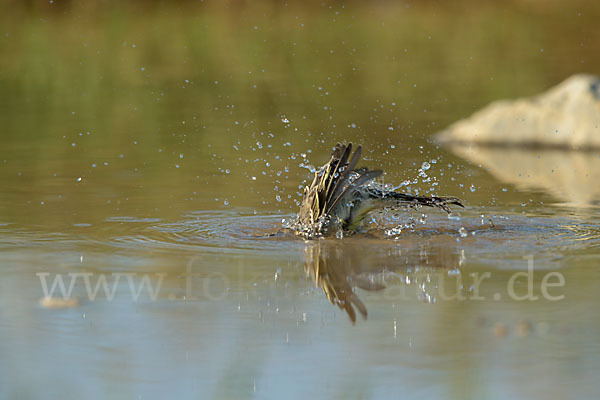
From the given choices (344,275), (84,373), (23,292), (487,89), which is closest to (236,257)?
(344,275)

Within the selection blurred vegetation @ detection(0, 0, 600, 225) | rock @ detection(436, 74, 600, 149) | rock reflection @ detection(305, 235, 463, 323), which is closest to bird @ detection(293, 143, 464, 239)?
rock reflection @ detection(305, 235, 463, 323)

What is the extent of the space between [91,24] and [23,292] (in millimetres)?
20139

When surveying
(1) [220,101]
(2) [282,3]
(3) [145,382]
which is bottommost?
(3) [145,382]

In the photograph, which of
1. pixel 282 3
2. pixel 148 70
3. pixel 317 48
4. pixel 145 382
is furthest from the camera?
pixel 282 3

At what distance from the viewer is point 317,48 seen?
22.9 meters

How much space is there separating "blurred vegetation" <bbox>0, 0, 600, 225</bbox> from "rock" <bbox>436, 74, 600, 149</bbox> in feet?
2.34

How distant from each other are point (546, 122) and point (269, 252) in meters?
7.47

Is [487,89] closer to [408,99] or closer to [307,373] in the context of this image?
[408,99]

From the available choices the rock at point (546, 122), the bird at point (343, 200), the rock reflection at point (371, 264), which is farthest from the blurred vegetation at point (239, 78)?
the rock reflection at point (371, 264)

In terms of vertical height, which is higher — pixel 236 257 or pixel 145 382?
pixel 236 257

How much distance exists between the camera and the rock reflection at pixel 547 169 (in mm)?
9847

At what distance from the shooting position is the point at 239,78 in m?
19.8

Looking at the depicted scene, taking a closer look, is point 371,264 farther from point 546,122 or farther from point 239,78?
point 239,78

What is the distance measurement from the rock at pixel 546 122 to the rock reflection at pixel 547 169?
0.31m
